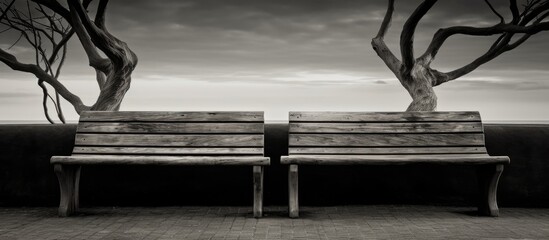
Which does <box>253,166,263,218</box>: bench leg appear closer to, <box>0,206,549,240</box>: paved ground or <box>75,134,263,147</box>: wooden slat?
<box>0,206,549,240</box>: paved ground

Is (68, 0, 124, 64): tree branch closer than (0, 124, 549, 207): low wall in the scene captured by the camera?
No

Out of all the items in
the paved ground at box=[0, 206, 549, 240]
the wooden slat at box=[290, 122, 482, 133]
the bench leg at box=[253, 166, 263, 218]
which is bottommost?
the paved ground at box=[0, 206, 549, 240]

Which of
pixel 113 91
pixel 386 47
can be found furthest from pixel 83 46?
pixel 386 47

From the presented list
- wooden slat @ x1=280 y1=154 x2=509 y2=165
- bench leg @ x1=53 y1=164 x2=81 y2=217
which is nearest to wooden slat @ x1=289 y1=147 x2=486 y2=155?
wooden slat @ x1=280 y1=154 x2=509 y2=165

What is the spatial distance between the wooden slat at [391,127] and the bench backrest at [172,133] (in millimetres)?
490

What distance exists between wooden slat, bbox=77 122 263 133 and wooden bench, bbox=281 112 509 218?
48 cm

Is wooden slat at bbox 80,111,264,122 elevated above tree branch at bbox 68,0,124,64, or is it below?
below

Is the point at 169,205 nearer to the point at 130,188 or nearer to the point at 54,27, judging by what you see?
the point at 130,188

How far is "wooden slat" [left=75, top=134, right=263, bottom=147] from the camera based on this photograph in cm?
600

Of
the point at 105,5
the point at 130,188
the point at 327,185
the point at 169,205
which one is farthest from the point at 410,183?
the point at 105,5

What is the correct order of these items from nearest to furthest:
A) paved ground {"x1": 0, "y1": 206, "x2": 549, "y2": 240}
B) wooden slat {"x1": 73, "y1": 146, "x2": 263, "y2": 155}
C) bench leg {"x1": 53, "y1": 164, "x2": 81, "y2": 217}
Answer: paved ground {"x1": 0, "y1": 206, "x2": 549, "y2": 240}, bench leg {"x1": 53, "y1": 164, "x2": 81, "y2": 217}, wooden slat {"x1": 73, "y1": 146, "x2": 263, "y2": 155}

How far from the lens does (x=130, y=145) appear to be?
6.05m

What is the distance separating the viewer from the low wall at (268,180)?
6.45m

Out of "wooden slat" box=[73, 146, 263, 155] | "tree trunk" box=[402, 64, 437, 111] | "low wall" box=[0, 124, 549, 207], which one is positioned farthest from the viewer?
"tree trunk" box=[402, 64, 437, 111]
